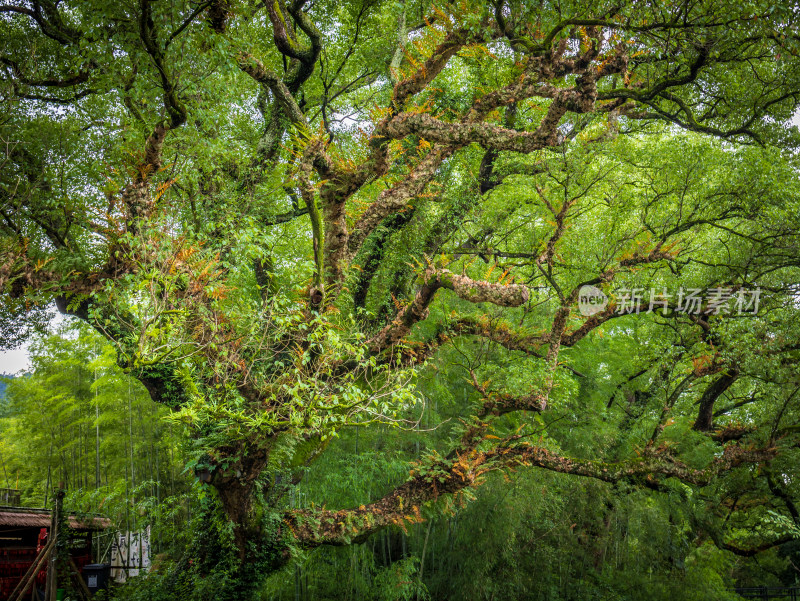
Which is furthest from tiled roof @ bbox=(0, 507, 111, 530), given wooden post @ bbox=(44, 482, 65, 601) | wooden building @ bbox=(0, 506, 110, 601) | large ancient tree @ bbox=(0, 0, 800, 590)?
large ancient tree @ bbox=(0, 0, 800, 590)

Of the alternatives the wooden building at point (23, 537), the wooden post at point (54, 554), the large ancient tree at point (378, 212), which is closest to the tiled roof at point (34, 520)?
the wooden building at point (23, 537)

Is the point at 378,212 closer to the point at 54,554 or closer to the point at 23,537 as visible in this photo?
the point at 54,554

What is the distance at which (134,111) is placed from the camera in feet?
16.0

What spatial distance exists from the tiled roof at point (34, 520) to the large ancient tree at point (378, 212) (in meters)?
3.58

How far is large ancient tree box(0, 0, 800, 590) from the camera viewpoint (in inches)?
184

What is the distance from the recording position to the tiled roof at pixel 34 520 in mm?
8867

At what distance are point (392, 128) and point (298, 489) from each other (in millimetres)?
5573

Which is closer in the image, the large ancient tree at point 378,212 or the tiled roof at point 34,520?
the large ancient tree at point 378,212

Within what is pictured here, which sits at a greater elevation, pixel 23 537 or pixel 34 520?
pixel 34 520

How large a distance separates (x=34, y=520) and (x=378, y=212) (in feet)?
28.4

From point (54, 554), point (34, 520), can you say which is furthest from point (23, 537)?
point (54, 554)

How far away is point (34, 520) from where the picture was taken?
31.0 feet

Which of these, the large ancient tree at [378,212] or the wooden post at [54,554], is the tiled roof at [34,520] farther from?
the large ancient tree at [378,212]

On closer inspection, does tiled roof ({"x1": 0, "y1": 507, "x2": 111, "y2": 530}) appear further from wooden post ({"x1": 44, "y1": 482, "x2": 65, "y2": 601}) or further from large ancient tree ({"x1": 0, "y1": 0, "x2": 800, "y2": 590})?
large ancient tree ({"x1": 0, "y1": 0, "x2": 800, "y2": 590})
